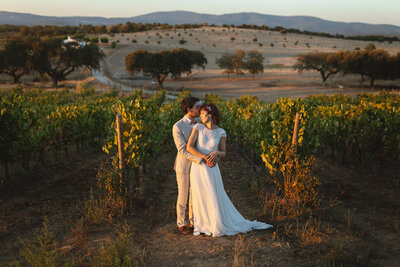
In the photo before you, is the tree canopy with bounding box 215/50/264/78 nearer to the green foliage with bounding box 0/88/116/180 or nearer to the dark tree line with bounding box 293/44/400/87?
the dark tree line with bounding box 293/44/400/87

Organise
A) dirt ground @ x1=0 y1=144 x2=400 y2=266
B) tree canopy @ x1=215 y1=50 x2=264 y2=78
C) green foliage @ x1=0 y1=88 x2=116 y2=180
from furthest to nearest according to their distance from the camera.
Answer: tree canopy @ x1=215 y1=50 x2=264 y2=78, green foliage @ x1=0 y1=88 x2=116 y2=180, dirt ground @ x1=0 y1=144 x2=400 y2=266

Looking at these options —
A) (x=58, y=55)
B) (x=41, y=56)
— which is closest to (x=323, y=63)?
(x=58, y=55)

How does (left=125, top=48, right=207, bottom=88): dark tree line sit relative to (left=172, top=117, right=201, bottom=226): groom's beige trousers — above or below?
above

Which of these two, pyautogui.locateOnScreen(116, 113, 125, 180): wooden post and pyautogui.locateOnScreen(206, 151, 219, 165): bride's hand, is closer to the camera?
pyautogui.locateOnScreen(206, 151, 219, 165): bride's hand

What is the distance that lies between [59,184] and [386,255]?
7.60 metres

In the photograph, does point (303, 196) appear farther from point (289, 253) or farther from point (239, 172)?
point (239, 172)

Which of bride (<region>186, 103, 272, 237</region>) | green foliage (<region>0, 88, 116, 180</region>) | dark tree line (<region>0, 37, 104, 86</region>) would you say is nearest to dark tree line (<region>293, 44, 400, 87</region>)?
dark tree line (<region>0, 37, 104, 86</region>)

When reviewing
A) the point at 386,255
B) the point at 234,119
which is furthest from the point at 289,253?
the point at 234,119

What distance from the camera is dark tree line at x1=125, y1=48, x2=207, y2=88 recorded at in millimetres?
39031

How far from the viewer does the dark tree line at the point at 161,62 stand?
1537 inches

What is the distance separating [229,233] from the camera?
562cm

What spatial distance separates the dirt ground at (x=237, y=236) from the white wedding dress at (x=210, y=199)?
0.19 meters

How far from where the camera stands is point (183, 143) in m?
5.40

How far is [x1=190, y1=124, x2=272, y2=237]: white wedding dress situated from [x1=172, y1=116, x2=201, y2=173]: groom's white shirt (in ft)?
0.44
